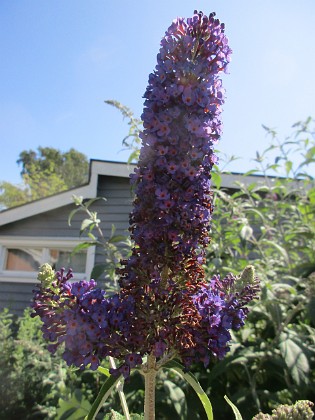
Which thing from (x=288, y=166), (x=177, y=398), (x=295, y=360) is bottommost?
(x=177, y=398)

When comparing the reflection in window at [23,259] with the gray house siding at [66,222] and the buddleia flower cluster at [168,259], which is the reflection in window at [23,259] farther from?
the buddleia flower cluster at [168,259]

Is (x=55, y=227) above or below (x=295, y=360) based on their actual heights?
above

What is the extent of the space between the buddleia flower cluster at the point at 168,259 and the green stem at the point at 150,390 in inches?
1.7

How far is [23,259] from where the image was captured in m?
8.71

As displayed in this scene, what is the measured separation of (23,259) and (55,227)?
112cm

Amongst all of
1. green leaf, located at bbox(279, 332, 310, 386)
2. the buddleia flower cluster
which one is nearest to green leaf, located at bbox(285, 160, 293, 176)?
green leaf, located at bbox(279, 332, 310, 386)

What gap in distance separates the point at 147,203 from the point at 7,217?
788 cm

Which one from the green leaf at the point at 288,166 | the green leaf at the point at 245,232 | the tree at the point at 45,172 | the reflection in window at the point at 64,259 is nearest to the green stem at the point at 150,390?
the green leaf at the point at 245,232

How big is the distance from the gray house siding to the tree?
2316cm

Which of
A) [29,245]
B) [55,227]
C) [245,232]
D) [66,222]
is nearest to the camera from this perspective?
[245,232]

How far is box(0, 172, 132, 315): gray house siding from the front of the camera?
799cm

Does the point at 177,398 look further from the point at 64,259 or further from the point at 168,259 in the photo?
the point at 64,259

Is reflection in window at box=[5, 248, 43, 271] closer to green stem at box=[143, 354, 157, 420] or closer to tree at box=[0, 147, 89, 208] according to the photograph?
green stem at box=[143, 354, 157, 420]

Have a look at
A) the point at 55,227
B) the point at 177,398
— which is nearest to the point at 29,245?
the point at 55,227
